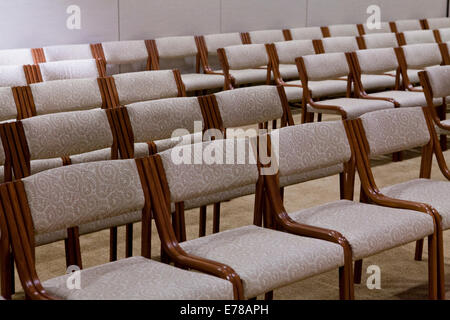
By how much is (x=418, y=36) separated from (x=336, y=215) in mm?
5643

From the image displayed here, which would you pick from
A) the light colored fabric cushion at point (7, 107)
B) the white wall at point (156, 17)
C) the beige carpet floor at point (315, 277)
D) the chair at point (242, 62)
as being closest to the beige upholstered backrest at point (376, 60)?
the chair at point (242, 62)

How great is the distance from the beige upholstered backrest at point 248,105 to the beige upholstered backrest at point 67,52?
9.16ft

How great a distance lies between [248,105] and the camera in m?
4.10

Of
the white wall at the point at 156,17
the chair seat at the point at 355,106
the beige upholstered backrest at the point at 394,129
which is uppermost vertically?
the white wall at the point at 156,17

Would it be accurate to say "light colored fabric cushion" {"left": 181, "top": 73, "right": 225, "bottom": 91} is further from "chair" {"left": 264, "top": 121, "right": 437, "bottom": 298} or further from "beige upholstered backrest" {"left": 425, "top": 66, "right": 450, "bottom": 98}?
"chair" {"left": 264, "top": 121, "right": 437, "bottom": 298}

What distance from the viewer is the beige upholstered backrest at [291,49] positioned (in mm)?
6617

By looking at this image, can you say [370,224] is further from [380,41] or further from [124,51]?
[380,41]

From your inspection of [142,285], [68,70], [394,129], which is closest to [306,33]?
[68,70]

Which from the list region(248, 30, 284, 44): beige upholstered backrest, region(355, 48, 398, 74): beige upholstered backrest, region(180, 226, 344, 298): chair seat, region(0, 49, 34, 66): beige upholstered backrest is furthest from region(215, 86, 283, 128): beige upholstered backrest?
region(248, 30, 284, 44): beige upholstered backrest

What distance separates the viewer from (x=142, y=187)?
268cm

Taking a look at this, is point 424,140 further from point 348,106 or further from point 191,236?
point 348,106

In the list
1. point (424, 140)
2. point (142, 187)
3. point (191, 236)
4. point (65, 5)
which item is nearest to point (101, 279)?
point (142, 187)

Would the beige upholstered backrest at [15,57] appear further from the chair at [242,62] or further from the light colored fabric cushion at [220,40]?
the light colored fabric cushion at [220,40]
